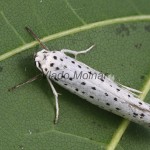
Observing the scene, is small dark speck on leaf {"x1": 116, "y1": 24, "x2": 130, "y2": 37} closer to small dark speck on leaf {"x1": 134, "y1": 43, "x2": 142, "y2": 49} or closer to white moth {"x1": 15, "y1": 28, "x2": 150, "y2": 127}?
small dark speck on leaf {"x1": 134, "y1": 43, "x2": 142, "y2": 49}

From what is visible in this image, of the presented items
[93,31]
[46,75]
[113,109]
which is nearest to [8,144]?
[46,75]

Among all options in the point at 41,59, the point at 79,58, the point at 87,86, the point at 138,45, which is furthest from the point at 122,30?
the point at 41,59

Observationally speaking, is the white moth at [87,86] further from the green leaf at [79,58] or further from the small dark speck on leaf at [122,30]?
the small dark speck on leaf at [122,30]

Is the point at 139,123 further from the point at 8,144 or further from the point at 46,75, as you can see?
the point at 8,144

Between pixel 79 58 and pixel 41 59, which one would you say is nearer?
pixel 41 59

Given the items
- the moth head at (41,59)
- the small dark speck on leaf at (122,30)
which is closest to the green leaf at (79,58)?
the small dark speck on leaf at (122,30)

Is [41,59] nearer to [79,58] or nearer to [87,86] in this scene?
[79,58]

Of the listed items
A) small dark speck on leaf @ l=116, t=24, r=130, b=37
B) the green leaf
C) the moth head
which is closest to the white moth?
the moth head
